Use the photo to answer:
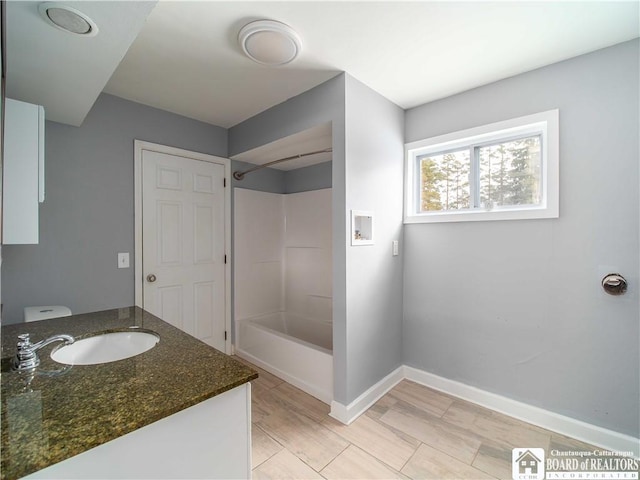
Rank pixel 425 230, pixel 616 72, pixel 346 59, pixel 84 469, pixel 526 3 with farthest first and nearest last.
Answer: pixel 425 230 → pixel 346 59 → pixel 616 72 → pixel 526 3 → pixel 84 469

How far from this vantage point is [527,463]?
1.62m

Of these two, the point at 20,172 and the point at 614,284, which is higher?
the point at 20,172

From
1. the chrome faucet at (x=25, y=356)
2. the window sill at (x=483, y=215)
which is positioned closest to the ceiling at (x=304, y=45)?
the window sill at (x=483, y=215)

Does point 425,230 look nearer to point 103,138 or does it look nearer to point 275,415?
point 275,415

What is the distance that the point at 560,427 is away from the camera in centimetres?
185

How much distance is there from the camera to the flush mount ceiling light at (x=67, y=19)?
1.02m

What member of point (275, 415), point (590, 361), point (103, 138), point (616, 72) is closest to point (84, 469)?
point (275, 415)

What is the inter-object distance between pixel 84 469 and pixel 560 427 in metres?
2.50

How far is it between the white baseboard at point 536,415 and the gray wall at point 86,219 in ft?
8.63

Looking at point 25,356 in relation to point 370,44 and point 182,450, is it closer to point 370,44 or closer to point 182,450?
point 182,450

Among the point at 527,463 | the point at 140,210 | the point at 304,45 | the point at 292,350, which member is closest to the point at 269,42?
the point at 304,45

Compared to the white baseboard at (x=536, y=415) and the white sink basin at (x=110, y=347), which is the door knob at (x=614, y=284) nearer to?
the white baseboard at (x=536, y=415)

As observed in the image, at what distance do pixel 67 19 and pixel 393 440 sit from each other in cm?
261

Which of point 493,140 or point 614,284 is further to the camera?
point 493,140
